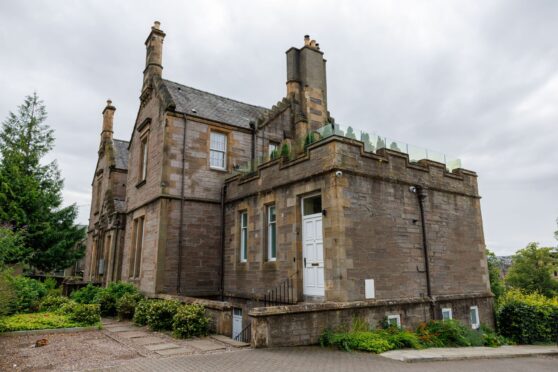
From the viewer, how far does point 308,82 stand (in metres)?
19.4

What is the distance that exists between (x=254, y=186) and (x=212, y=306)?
5.51 metres

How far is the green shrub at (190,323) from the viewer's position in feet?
34.0

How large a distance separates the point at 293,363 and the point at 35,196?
24.6m

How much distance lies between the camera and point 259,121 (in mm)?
18969

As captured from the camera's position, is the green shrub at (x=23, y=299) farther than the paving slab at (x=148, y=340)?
Yes

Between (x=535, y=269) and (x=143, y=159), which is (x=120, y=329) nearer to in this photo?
(x=143, y=159)

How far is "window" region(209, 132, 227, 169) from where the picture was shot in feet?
57.6

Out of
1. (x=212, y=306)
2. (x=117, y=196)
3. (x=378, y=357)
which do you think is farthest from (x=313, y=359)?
(x=117, y=196)

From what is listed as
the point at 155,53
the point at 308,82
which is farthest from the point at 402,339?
the point at 155,53

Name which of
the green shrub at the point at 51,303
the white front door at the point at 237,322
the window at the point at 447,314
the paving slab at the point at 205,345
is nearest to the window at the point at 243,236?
the white front door at the point at 237,322

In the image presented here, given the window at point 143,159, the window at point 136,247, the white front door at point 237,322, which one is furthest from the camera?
the window at point 143,159

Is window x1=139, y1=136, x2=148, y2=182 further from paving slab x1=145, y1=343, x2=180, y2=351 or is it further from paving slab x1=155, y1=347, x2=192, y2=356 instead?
paving slab x1=155, y1=347, x2=192, y2=356

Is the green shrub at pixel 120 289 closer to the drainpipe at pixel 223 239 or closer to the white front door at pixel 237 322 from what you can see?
the drainpipe at pixel 223 239

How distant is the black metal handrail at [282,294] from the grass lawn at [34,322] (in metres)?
5.86
